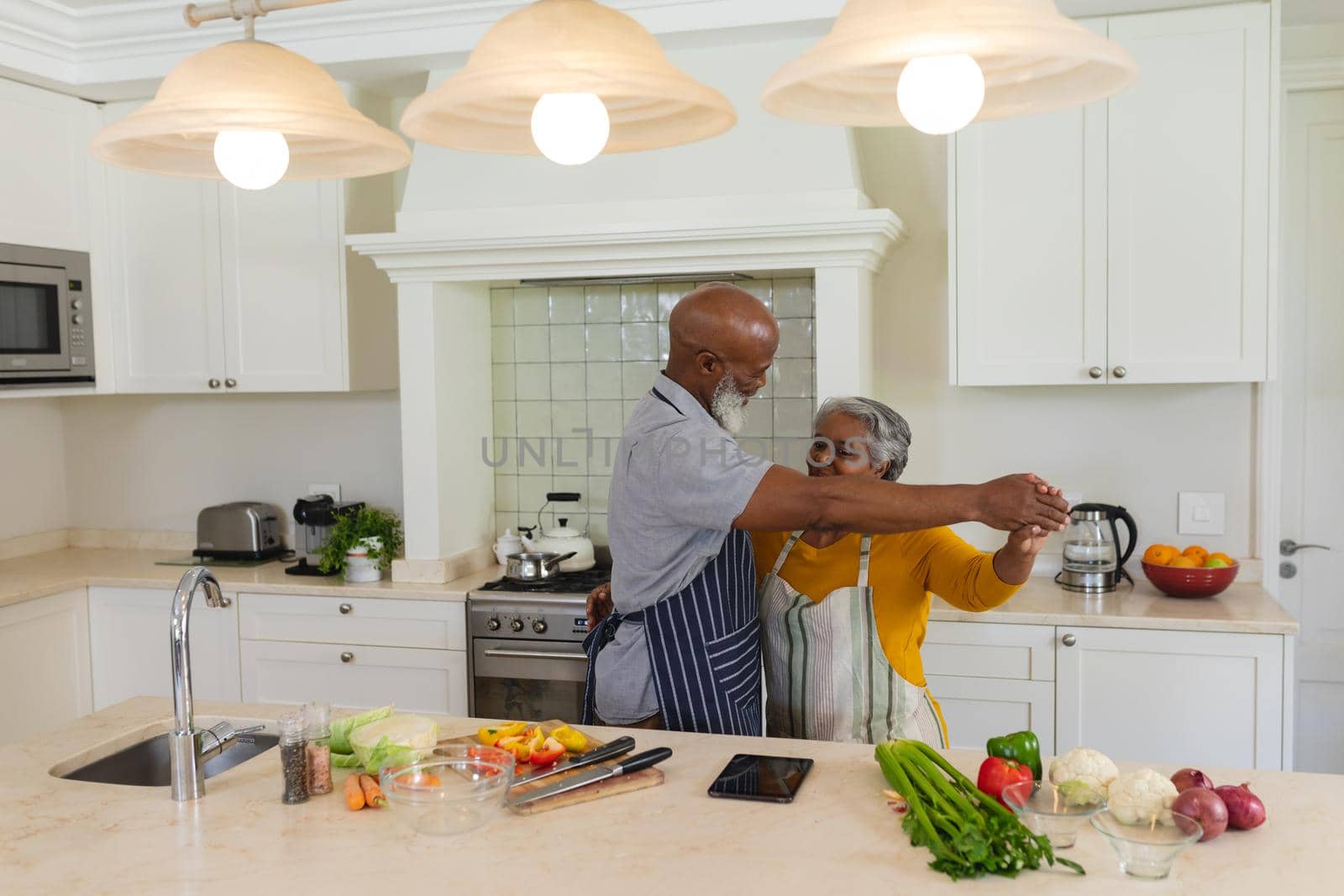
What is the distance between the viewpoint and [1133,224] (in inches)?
124

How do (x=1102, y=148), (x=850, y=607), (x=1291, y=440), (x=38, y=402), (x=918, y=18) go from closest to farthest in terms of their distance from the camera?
(x=918, y=18) < (x=850, y=607) < (x=1102, y=148) < (x=1291, y=440) < (x=38, y=402)

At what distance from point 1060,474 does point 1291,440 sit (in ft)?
2.27

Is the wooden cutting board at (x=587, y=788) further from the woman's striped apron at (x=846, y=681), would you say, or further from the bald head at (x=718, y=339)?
the bald head at (x=718, y=339)

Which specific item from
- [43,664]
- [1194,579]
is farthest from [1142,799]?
[43,664]

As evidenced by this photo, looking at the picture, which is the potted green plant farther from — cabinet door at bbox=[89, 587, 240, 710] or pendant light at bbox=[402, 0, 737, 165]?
pendant light at bbox=[402, 0, 737, 165]

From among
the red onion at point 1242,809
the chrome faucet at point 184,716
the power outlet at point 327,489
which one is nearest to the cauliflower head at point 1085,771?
the red onion at point 1242,809

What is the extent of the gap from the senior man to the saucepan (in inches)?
48.5

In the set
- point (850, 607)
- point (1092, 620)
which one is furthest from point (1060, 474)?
point (850, 607)

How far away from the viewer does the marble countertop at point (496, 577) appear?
3004 millimetres

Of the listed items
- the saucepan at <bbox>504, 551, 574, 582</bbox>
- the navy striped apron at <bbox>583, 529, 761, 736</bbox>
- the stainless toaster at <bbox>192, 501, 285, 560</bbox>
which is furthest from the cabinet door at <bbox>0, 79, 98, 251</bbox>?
the navy striped apron at <bbox>583, 529, 761, 736</bbox>

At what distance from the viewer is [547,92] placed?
1.40 meters

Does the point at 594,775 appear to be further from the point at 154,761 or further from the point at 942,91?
the point at 942,91

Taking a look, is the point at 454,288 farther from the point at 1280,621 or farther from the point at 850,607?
the point at 1280,621

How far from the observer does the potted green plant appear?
3.70 meters
